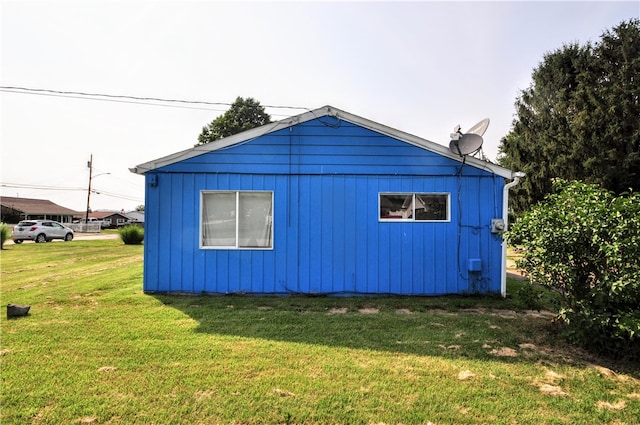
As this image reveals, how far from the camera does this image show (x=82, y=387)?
9.85ft

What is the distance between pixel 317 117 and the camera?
22.9 feet

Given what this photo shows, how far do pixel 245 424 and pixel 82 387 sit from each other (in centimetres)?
158

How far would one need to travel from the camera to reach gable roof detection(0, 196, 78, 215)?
50.5 m

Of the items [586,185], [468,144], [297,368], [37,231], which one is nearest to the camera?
[297,368]

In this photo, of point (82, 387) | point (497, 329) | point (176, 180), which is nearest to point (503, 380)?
point (497, 329)

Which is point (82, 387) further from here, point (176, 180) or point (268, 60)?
point (268, 60)

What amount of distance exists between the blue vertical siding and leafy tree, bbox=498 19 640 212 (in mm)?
17252

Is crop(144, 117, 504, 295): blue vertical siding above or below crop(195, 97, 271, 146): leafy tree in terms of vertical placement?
below

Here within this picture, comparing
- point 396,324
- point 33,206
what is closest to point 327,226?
point 396,324

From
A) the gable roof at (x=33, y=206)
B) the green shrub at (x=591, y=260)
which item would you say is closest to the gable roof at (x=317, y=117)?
the green shrub at (x=591, y=260)

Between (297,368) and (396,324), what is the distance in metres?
2.01

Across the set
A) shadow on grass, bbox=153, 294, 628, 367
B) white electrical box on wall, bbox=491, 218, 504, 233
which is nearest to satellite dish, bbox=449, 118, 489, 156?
white electrical box on wall, bbox=491, 218, 504, 233

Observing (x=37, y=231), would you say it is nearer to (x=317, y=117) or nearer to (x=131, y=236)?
(x=131, y=236)

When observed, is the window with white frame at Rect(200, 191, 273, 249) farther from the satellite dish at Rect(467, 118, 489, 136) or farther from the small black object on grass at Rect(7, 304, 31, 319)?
the satellite dish at Rect(467, 118, 489, 136)
